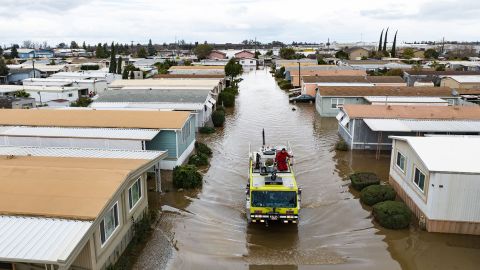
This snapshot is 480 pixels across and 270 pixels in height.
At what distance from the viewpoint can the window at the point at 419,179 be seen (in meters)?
16.1

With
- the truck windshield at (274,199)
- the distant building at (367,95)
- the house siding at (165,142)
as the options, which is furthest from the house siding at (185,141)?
the distant building at (367,95)

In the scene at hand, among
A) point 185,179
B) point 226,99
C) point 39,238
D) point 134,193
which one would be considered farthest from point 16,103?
point 39,238

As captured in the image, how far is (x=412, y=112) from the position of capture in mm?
28188

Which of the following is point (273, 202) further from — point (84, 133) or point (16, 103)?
point (16, 103)

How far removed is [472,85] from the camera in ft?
163

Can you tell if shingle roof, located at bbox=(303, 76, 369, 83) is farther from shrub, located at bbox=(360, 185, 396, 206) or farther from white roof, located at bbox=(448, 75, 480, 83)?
shrub, located at bbox=(360, 185, 396, 206)

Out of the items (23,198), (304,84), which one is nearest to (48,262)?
(23,198)

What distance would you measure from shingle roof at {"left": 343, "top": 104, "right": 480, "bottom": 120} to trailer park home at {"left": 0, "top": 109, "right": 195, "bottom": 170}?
11899mm

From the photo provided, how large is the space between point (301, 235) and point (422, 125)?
45.5 ft

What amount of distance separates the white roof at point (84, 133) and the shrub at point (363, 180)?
10690 mm

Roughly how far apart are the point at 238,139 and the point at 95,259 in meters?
19.7

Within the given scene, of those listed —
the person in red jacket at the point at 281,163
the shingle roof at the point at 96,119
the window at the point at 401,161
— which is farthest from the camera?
the shingle roof at the point at 96,119

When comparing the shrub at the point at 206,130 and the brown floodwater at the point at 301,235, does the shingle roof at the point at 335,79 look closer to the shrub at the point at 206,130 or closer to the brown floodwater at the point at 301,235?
the shrub at the point at 206,130

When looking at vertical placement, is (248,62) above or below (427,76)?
above
